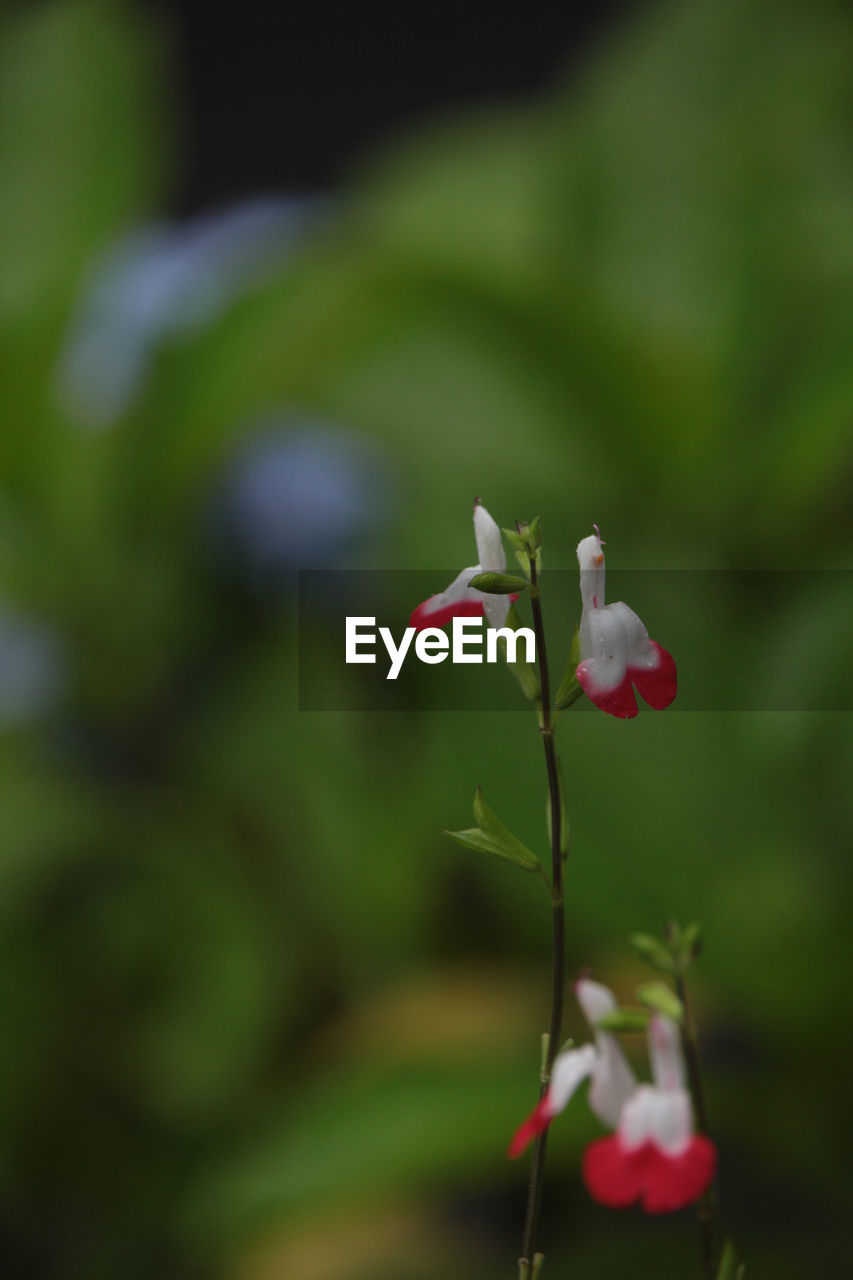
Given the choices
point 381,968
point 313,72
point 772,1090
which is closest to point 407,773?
point 381,968

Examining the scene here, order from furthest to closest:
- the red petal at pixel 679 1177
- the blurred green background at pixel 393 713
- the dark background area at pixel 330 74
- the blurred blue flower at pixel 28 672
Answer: the dark background area at pixel 330 74
the blurred blue flower at pixel 28 672
the blurred green background at pixel 393 713
the red petal at pixel 679 1177

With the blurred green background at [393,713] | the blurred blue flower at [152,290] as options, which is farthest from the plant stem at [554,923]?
the blurred blue flower at [152,290]

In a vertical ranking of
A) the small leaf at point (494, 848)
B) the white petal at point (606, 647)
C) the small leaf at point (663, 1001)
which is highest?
the white petal at point (606, 647)

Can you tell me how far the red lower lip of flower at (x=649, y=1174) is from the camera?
0.14 meters

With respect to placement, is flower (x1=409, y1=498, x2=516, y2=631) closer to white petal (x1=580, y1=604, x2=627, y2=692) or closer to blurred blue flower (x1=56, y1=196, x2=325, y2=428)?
white petal (x1=580, y1=604, x2=627, y2=692)

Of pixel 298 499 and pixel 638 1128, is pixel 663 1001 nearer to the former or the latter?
pixel 638 1128

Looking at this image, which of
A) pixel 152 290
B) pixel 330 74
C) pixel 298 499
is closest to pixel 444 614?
pixel 298 499

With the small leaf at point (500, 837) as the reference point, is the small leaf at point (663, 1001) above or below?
below

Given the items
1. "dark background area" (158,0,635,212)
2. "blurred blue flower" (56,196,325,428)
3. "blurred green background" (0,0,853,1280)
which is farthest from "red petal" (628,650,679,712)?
"dark background area" (158,0,635,212)

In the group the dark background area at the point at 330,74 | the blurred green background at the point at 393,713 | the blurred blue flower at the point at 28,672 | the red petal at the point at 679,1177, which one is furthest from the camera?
the dark background area at the point at 330,74

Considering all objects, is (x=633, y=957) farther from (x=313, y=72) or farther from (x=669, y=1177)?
(x=313, y=72)

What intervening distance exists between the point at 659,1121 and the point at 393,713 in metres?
0.50

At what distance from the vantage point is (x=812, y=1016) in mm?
445

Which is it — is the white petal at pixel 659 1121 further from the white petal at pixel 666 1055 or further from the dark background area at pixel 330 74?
the dark background area at pixel 330 74
